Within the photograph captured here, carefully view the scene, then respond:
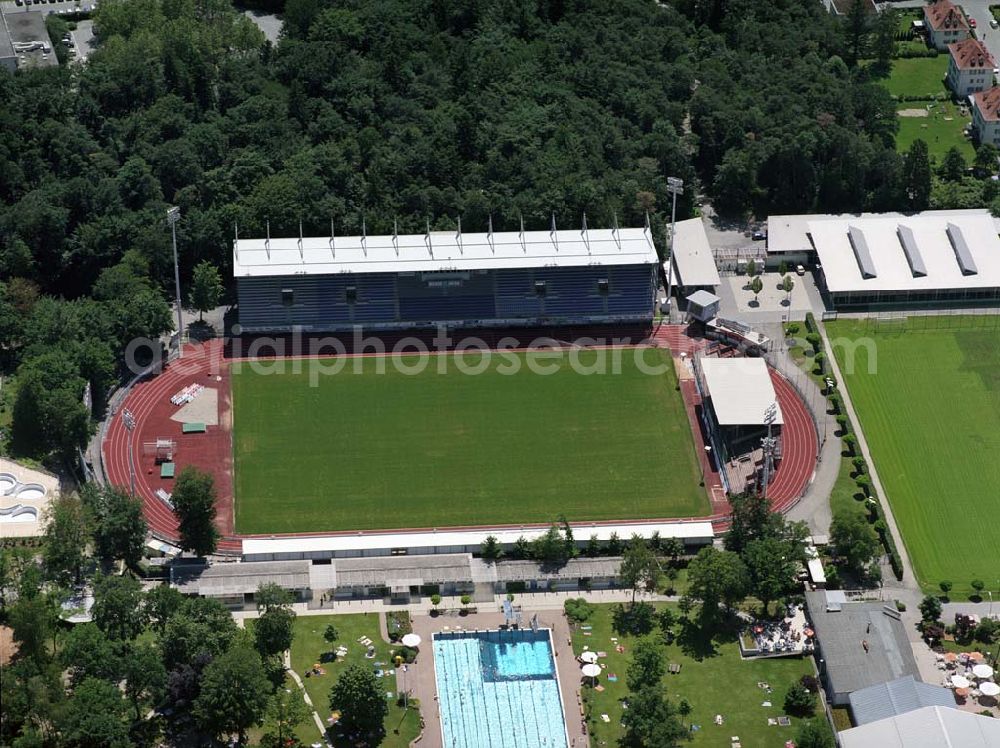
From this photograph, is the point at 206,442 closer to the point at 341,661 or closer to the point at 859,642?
the point at 341,661

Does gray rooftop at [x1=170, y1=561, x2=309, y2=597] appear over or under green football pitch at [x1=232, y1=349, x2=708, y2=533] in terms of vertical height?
under

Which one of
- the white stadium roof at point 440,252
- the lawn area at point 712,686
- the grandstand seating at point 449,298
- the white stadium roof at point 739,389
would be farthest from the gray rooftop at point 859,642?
the white stadium roof at point 440,252

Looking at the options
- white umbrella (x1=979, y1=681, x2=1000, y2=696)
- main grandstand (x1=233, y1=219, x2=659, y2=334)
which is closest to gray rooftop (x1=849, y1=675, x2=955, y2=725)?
white umbrella (x1=979, y1=681, x2=1000, y2=696)

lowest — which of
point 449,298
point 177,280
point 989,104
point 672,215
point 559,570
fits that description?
point 559,570

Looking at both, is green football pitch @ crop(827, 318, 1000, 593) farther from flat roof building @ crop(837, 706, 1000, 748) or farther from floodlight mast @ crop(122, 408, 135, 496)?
floodlight mast @ crop(122, 408, 135, 496)

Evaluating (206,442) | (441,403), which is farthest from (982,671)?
(206,442)

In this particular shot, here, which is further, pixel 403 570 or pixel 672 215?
pixel 672 215
